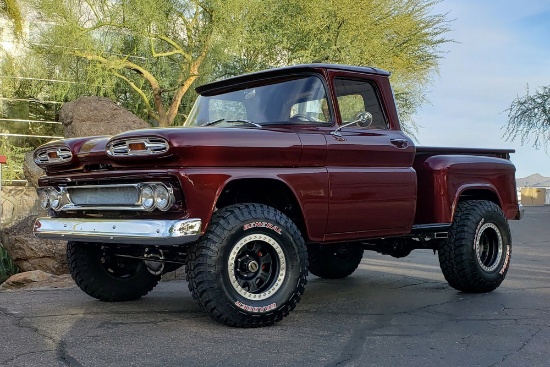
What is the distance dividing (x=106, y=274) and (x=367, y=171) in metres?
2.46

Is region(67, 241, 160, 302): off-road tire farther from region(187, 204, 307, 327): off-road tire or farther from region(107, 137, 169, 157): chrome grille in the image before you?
region(187, 204, 307, 327): off-road tire

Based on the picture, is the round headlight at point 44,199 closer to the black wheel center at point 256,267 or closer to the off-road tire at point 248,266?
the off-road tire at point 248,266

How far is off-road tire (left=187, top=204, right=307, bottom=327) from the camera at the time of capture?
5004 mm

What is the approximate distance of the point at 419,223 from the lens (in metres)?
6.95

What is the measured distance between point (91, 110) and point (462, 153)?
23.9 ft

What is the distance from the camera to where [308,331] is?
5.15 meters

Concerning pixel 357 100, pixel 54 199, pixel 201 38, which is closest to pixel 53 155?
pixel 54 199

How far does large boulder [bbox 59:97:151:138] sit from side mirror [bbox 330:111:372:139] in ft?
21.1

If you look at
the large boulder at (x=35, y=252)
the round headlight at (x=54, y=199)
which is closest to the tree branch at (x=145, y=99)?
the large boulder at (x=35, y=252)

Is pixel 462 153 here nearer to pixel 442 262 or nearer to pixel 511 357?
pixel 442 262

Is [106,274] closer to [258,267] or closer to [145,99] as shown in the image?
[258,267]

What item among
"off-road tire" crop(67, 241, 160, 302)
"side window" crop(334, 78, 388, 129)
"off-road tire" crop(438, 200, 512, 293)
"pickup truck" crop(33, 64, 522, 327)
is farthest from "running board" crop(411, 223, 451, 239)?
"off-road tire" crop(67, 241, 160, 302)

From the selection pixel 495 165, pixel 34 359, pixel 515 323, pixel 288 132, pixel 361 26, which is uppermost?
pixel 361 26

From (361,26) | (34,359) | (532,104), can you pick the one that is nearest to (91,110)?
(34,359)
